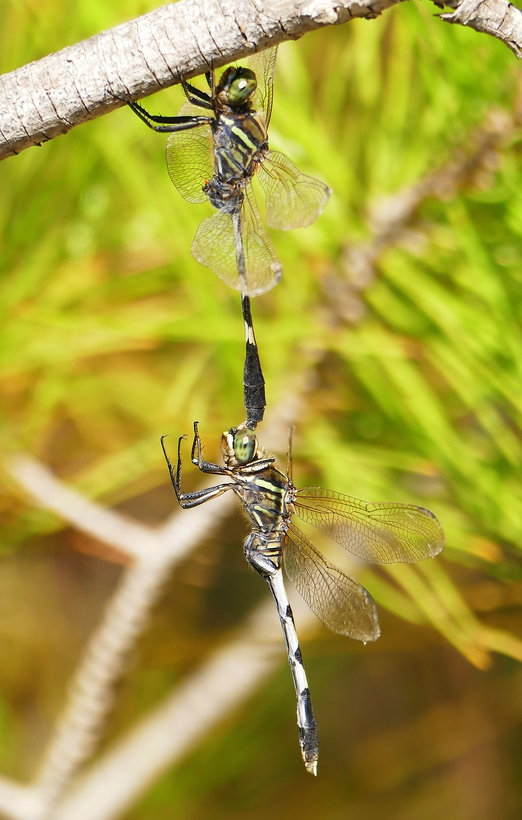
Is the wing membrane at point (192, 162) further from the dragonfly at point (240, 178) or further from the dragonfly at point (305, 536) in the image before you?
the dragonfly at point (305, 536)

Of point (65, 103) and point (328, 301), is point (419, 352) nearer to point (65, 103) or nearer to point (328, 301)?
point (328, 301)

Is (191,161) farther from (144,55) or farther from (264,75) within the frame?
(144,55)

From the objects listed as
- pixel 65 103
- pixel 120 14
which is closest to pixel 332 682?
pixel 120 14

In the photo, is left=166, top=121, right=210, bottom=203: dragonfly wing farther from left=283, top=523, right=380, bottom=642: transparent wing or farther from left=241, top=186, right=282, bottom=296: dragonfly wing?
left=283, top=523, right=380, bottom=642: transparent wing

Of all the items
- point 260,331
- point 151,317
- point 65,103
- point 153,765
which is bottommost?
point 153,765

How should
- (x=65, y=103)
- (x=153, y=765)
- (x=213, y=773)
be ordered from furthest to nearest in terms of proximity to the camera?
(x=213, y=773) → (x=153, y=765) → (x=65, y=103)

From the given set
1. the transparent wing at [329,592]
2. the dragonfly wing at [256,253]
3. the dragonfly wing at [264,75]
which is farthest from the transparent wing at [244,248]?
the transparent wing at [329,592]

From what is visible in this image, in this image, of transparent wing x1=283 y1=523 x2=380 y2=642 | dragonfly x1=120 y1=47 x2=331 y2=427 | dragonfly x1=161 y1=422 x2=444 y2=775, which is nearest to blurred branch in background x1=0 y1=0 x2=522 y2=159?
dragonfly x1=120 y1=47 x2=331 y2=427

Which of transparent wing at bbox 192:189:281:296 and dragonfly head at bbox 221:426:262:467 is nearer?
transparent wing at bbox 192:189:281:296
